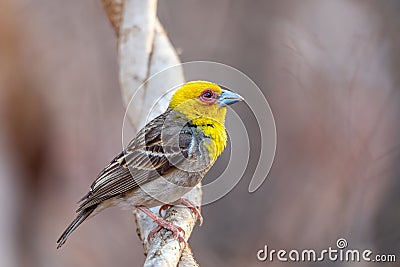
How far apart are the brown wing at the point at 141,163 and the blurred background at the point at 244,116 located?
2705mm

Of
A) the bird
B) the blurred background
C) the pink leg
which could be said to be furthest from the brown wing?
the blurred background

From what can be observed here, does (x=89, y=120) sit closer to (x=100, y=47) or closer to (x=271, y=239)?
(x=100, y=47)

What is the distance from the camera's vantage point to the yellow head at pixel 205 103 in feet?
12.9

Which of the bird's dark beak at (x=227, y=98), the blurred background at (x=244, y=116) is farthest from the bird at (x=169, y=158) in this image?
the blurred background at (x=244, y=116)

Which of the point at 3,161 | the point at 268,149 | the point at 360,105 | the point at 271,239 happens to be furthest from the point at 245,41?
the point at 268,149

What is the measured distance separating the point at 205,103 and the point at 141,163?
47 centimetres

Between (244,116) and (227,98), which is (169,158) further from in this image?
(244,116)

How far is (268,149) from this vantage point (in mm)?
4176

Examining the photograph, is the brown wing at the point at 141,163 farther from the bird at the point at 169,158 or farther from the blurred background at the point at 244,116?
the blurred background at the point at 244,116

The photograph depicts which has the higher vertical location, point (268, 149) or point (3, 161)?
point (3, 161)

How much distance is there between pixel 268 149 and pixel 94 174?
4.07m

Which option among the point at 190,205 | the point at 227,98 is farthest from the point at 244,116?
the point at 190,205

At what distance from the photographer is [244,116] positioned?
23.9ft

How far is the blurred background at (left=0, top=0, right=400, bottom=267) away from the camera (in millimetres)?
6520
